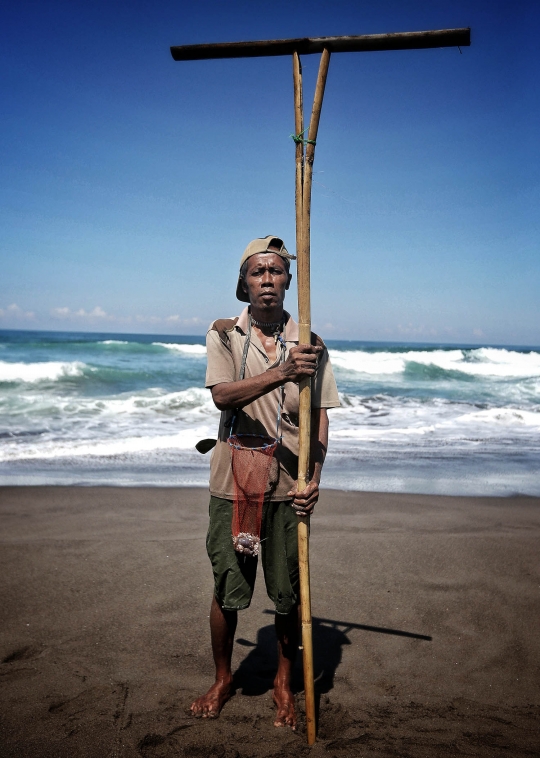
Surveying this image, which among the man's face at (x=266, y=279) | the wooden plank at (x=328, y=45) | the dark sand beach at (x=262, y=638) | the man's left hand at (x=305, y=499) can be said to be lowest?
the dark sand beach at (x=262, y=638)

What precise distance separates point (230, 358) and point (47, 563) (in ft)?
8.60

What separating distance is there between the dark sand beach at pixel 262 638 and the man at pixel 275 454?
310 mm

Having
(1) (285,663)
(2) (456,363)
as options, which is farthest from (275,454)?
(2) (456,363)

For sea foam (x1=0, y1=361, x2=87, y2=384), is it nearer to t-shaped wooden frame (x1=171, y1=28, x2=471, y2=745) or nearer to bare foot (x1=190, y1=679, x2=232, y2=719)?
bare foot (x1=190, y1=679, x2=232, y2=719)

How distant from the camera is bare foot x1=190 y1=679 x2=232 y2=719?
8.60ft

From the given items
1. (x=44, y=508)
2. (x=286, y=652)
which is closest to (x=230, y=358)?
(x=286, y=652)

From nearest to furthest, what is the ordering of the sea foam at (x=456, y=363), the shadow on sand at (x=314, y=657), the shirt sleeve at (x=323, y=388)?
the shirt sleeve at (x=323, y=388), the shadow on sand at (x=314, y=657), the sea foam at (x=456, y=363)

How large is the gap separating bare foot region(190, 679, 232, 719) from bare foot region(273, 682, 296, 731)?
0.79 feet

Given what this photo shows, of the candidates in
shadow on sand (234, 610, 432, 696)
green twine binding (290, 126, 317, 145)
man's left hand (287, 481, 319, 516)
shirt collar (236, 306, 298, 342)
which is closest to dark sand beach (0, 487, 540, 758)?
shadow on sand (234, 610, 432, 696)

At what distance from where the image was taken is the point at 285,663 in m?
2.74

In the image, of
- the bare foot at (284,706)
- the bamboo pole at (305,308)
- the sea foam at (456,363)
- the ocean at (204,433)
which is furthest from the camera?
the sea foam at (456,363)

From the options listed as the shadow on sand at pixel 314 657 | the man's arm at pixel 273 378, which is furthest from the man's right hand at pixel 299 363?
the shadow on sand at pixel 314 657

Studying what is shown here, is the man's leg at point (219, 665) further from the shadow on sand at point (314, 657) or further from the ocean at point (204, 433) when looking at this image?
the ocean at point (204, 433)

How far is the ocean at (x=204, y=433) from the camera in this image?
274 inches
